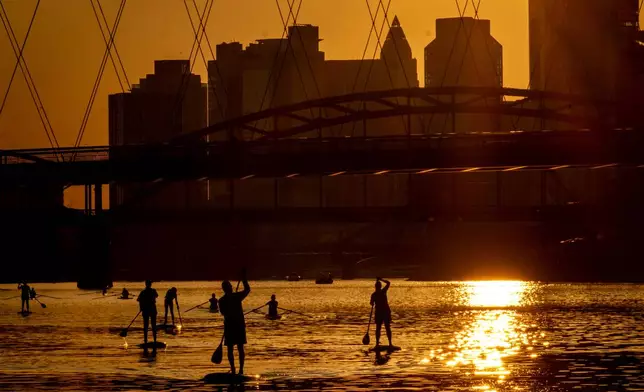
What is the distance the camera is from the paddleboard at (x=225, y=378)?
33.7m

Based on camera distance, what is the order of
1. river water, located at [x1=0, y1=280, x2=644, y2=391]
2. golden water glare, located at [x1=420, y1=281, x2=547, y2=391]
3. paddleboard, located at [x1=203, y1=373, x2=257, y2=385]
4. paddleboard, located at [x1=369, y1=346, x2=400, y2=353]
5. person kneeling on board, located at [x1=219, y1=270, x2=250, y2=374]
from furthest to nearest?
1. paddleboard, located at [x1=369, y1=346, x2=400, y2=353]
2. golden water glare, located at [x1=420, y1=281, x2=547, y2=391]
3. person kneeling on board, located at [x1=219, y1=270, x2=250, y2=374]
4. paddleboard, located at [x1=203, y1=373, x2=257, y2=385]
5. river water, located at [x1=0, y1=280, x2=644, y2=391]

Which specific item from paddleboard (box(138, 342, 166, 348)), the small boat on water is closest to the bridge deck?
the small boat on water

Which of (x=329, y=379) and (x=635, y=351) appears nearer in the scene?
(x=329, y=379)

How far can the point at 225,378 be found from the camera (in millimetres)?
34156

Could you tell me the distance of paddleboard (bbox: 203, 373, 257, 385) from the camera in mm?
33688

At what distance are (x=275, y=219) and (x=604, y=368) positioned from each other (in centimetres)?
10685

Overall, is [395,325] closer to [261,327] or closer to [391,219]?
[261,327]

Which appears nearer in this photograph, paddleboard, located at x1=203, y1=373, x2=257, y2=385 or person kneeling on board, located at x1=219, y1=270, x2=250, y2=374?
paddleboard, located at x1=203, y1=373, x2=257, y2=385

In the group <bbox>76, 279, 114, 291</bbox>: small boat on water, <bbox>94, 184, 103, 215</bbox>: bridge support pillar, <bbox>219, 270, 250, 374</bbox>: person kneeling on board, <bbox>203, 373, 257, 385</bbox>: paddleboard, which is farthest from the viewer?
<bbox>76, 279, 114, 291</bbox>: small boat on water

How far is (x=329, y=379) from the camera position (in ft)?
112

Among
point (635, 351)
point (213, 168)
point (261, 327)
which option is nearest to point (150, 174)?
point (213, 168)

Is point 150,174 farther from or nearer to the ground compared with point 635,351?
farther from the ground

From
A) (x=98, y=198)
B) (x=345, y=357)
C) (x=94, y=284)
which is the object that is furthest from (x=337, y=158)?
(x=345, y=357)

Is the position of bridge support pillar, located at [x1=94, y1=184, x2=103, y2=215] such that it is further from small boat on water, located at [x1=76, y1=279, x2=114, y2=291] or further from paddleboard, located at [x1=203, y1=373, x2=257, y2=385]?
paddleboard, located at [x1=203, y1=373, x2=257, y2=385]
